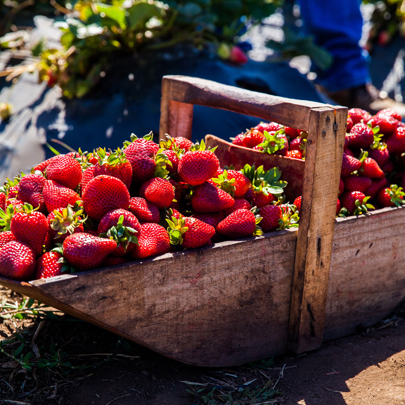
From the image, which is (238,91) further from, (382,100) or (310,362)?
(382,100)

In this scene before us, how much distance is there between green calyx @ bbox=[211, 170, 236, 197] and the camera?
5.84 feet

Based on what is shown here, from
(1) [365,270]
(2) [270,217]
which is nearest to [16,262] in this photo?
(2) [270,217]

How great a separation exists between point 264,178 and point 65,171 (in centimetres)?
78

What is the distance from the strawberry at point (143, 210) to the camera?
1.60 metres

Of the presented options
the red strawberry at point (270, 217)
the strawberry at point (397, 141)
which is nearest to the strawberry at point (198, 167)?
the red strawberry at point (270, 217)

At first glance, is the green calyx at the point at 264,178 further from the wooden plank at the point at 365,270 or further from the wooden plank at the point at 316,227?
the wooden plank at the point at 365,270

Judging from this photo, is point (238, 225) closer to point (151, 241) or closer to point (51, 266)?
point (151, 241)

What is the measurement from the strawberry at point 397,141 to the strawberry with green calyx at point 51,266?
5.01 feet

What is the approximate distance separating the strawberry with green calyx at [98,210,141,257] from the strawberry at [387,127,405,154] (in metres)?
1.29

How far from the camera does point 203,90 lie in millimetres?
2115

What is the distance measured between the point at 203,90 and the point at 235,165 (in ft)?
1.20

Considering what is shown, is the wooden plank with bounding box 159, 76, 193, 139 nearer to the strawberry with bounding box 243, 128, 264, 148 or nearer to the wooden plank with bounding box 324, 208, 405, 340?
the strawberry with bounding box 243, 128, 264, 148

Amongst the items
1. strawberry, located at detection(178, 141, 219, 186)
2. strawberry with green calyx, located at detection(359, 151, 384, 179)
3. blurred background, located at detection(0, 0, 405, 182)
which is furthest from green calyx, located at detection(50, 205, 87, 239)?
blurred background, located at detection(0, 0, 405, 182)

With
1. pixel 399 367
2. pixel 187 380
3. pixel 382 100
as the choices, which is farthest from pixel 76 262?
pixel 382 100
